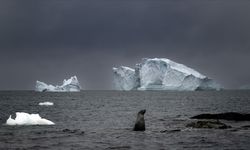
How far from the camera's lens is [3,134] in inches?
1225

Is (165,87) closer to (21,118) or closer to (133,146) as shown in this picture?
(21,118)

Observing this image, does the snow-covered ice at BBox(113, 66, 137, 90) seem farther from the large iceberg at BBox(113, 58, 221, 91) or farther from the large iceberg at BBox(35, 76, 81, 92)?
the large iceberg at BBox(35, 76, 81, 92)

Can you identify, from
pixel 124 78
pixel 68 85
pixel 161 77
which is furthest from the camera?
pixel 124 78

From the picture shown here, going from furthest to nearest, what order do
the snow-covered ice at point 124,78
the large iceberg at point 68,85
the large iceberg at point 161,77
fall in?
the snow-covered ice at point 124,78, the large iceberg at point 68,85, the large iceberg at point 161,77

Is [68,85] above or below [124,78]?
below

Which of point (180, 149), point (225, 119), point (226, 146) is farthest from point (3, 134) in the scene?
point (225, 119)

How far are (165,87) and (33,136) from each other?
15581cm

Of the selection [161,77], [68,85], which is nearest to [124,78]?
[161,77]

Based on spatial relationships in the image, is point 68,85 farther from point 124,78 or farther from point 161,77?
point 161,77

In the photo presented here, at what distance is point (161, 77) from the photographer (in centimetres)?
18200

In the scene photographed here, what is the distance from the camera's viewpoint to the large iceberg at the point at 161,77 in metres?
171

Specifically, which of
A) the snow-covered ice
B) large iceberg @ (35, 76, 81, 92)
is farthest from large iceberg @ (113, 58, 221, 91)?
large iceberg @ (35, 76, 81, 92)

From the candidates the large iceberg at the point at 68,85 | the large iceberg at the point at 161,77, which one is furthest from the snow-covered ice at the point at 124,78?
the large iceberg at the point at 68,85

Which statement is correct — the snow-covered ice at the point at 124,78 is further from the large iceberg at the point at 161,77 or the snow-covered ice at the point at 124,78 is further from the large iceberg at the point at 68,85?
the large iceberg at the point at 68,85
